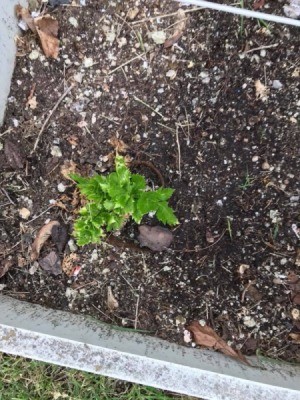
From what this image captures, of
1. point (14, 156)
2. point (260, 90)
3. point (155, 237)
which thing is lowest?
point (155, 237)

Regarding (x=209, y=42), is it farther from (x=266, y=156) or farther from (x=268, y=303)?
(x=268, y=303)

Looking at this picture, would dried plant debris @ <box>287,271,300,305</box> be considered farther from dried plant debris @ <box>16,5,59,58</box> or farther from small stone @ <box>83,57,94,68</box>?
dried plant debris @ <box>16,5,59,58</box>

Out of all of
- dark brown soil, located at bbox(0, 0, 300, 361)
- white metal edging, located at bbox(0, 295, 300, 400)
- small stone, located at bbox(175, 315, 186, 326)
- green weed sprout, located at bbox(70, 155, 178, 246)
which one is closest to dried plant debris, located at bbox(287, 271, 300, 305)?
dark brown soil, located at bbox(0, 0, 300, 361)

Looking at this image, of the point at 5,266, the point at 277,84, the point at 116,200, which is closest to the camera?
the point at 116,200

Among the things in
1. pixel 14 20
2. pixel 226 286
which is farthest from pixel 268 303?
pixel 14 20

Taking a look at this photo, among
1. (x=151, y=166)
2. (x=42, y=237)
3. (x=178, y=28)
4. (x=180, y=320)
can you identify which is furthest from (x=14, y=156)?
(x=180, y=320)

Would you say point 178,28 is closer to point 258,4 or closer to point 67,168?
point 258,4
